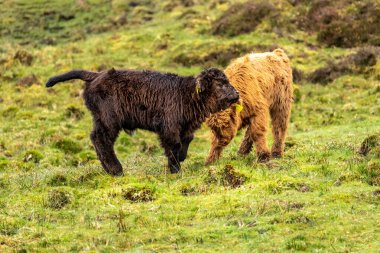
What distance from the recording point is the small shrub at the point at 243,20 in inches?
1300

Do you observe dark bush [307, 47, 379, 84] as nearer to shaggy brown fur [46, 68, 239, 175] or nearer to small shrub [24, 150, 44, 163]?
small shrub [24, 150, 44, 163]

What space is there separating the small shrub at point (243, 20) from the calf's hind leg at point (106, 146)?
71.1 feet

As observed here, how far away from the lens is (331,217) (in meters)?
8.40

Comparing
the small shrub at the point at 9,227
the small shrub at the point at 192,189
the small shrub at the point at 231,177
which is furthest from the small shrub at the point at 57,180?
the small shrub at the point at 231,177

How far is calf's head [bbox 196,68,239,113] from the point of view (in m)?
11.6

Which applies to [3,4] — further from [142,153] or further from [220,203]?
[220,203]

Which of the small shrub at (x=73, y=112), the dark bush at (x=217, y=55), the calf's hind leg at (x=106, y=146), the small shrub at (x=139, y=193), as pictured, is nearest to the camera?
the small shrub at (x=139, y=193)

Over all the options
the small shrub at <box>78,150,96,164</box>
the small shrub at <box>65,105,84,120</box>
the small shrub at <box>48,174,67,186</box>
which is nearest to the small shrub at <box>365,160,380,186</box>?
the small shrub at <box>48,174,67,186</box>

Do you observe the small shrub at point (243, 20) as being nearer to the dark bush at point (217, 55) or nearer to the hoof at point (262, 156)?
the dark bush at point (217, 55)

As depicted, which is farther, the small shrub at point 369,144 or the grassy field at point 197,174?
the small shrub at point 369,144

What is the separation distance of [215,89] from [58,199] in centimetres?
375

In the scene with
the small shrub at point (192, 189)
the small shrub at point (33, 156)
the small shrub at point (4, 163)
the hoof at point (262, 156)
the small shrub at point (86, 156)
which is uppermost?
the small shrub at point (192, 189)

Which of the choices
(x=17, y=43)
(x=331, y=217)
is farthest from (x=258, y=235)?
(x=17, y=43)

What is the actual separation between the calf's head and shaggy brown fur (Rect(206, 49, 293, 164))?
26 centimetres
